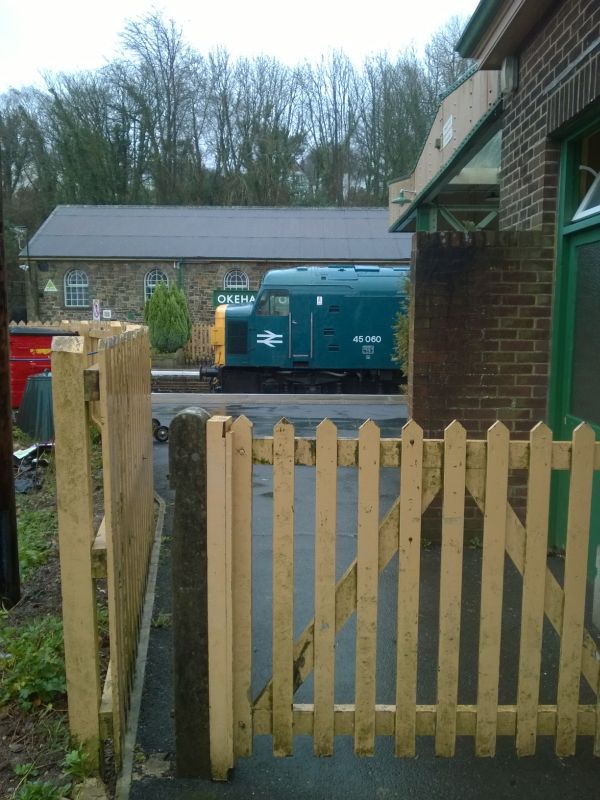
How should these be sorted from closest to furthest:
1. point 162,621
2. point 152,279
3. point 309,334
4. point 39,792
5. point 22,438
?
point 39,792, point 162,621, point 22,438, point 309,334, point 152,279

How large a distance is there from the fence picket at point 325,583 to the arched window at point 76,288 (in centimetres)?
3287

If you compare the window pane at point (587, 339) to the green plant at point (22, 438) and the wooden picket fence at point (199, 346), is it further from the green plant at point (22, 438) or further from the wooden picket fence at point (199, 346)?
the wooden picket fence at point (199, 346)

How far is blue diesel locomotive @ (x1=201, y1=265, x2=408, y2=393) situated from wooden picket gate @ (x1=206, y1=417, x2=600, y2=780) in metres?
16.9

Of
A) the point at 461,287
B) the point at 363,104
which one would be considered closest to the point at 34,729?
the point at 461,287

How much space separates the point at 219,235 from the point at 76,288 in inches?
274

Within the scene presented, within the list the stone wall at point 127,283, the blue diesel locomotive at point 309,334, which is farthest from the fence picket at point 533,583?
the stone wall at point 127,283

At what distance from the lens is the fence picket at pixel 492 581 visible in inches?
106

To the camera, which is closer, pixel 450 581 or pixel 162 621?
pixel 450 581

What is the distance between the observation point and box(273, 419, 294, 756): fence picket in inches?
106

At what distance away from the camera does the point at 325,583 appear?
2762mm

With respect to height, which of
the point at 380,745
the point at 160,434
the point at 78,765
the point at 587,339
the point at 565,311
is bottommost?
the point at 380,745

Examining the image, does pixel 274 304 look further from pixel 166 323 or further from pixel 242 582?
pixel 242 582

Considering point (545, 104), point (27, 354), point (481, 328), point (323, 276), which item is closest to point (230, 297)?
point (323, 276)

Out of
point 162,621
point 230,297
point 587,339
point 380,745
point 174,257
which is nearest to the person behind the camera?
point 380,745
